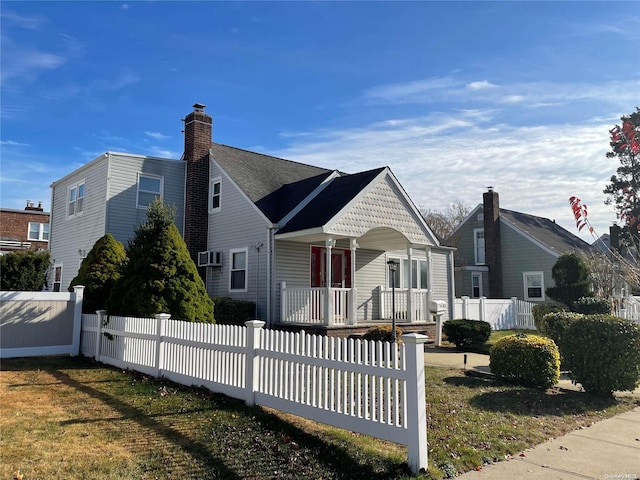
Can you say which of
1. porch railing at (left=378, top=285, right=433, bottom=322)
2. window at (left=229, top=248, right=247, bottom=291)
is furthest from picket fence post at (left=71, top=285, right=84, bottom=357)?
porch railing at (left=378, top=285, right=433, bottom=322)

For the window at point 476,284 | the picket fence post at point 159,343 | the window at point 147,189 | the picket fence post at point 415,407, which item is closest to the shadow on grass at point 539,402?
the picket fence post at point 415,407

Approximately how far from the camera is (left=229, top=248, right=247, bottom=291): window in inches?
650

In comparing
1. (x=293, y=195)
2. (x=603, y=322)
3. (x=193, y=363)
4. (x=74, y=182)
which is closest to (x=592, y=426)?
(x=603, y=322)

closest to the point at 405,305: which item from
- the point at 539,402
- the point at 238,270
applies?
the point at 238,270

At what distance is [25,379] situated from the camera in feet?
31.1

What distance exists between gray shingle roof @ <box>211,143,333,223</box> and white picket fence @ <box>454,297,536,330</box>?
30.1 ft

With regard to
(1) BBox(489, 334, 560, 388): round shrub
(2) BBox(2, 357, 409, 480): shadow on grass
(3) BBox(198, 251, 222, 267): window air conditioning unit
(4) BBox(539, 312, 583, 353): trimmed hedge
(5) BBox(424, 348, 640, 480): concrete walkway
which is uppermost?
(3) BBox(198, 251, 222, 267): window air conditioning unit

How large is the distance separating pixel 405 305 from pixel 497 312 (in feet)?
26.2

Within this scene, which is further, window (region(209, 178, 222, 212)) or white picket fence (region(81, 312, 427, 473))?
window (region(209, 178, 222, 212))

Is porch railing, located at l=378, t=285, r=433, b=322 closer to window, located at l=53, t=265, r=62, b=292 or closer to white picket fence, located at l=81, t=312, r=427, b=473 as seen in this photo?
white picket fence, located at l=81, t=312, r=427, b=473

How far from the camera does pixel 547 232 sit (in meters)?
31.5

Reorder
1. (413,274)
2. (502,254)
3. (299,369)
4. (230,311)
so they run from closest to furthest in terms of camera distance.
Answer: (299,369) < (230,311) < (413,274) < (502,254)

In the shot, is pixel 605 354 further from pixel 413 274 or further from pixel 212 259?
pixel 212 259

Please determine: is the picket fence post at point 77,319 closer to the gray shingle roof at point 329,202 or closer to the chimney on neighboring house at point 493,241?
the gray shingle roof at point 329,202
